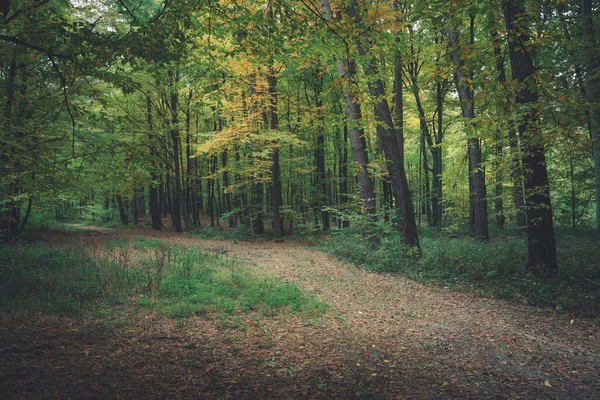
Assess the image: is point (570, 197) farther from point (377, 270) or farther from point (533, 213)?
point (377, 270)

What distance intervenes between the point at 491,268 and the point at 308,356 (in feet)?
21.9

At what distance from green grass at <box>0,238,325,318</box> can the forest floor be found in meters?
0.40

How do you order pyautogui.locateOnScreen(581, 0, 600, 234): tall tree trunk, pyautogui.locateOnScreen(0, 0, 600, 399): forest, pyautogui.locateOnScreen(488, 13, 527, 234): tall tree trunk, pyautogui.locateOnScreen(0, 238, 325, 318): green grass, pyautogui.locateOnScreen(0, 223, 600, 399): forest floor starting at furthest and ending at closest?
1. pyautogui.locateOnScreen(581, 0, 600, 234): tall tree trunk
2. pyautogui.locateOnScreen(0, 238, 325, 318): green grass
3. pyautogui.locateOnScreen(488, 13, 527, 234): tall tree trunk
4. pyautogui.locateOnScreen(0, 0, 600, 399): forest
5. pyautogui.locateOnScreen(0, 223, 600, 399): forest floor

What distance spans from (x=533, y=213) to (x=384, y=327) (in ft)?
17.0

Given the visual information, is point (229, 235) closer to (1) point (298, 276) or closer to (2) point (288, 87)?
(1) point (298, 276)

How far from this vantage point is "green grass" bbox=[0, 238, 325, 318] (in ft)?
18.6

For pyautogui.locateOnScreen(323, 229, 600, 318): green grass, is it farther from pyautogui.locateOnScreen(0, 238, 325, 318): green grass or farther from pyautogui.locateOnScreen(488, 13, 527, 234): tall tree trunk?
pyautogui.locateOnScreen(0, 238, 325, 318): green grass

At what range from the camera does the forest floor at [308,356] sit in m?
3.50

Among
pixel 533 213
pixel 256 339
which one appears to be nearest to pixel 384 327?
pixel 256 339

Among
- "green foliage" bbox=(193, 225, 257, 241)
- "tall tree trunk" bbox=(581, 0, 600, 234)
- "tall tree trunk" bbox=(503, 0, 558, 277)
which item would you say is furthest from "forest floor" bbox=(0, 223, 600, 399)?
"green foliage" bbox=(193, 225, 257, 241)

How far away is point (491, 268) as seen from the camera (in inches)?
344

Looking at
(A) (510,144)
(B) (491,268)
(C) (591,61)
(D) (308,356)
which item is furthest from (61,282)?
(A) (510,144)

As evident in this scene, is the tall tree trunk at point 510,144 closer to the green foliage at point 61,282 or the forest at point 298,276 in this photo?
the forest at point 298,276

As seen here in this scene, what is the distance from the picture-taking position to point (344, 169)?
28172 millimetres
